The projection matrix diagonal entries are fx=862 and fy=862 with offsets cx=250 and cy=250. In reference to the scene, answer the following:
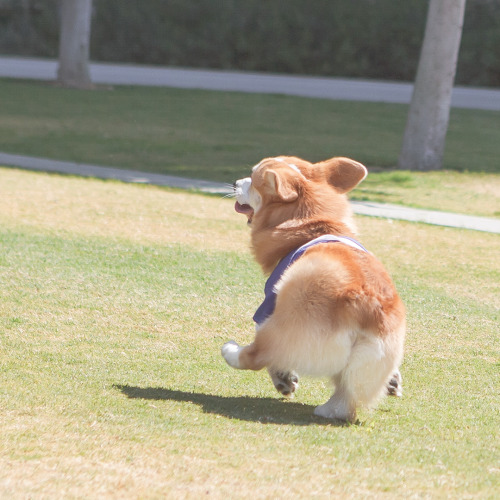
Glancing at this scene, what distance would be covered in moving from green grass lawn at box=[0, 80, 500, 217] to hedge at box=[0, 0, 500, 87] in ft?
24.1

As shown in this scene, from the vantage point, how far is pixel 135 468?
12.0ft

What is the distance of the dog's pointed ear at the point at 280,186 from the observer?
4.67 meters

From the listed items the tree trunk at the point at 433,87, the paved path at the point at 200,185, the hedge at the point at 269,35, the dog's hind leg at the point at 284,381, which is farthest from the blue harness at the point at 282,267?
the hedge at the point at 269,35

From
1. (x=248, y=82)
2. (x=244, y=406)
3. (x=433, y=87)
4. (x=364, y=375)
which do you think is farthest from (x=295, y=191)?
(x=248, y=82)

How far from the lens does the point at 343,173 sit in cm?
504

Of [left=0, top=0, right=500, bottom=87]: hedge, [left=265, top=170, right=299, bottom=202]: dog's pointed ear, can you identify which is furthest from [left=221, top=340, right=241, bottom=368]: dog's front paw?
[left=0, top=0, right=500, bottom=87]: hedge

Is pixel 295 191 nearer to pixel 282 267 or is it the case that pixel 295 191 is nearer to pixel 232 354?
pixel 282 267

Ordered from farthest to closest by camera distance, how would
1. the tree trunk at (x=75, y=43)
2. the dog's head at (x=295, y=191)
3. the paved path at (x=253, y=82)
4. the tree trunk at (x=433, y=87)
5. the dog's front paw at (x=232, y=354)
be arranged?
the paved path at (x=253, y=82)
the tree trunk at (x=75, y=43)
the tree trunk at (x=433, y=87)
the dog's head at (x=295, y=191)
the dog's front paw at (x=232, y=354)

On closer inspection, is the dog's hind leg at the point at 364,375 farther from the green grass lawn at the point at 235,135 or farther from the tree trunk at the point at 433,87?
the tree trunk at the point at 433,87

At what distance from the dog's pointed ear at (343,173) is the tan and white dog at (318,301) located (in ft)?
0.37

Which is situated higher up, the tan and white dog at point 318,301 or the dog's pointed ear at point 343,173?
the dog's pointed ear at point 343,173

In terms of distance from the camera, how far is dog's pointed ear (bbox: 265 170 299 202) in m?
4.67

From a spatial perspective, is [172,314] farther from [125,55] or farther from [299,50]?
[125,55]

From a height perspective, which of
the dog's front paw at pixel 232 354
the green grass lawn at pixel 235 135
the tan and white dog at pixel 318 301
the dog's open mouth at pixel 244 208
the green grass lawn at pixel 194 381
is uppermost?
the dog's open mouth at pixel 244 208
